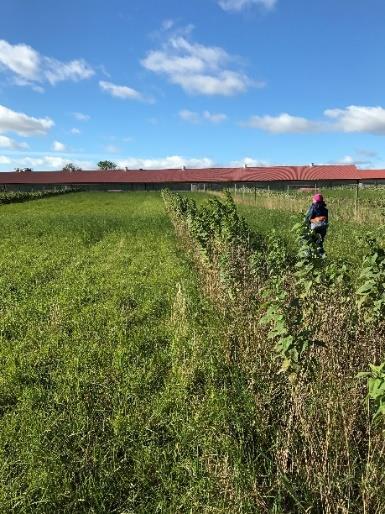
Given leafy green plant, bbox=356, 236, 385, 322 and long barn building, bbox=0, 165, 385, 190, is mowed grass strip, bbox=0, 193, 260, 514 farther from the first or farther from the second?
long barn building, bbox=0, 165, 385, 190

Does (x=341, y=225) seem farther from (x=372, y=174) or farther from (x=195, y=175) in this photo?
(x=372, y=174)

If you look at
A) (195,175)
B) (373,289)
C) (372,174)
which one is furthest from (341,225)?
(372,174)

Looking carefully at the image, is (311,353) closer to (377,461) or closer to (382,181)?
(377,461)

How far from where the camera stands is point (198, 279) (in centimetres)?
898

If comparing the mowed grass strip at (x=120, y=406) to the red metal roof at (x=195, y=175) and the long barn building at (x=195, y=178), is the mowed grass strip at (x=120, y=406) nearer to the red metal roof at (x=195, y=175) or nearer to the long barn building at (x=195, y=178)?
the long barn building at (x=195, y=178)

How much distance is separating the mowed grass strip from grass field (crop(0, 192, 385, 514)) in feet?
0.04

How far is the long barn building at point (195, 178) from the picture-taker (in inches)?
2623

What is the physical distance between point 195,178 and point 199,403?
66.1 m

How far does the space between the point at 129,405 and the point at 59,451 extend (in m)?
0.79

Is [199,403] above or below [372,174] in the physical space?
below

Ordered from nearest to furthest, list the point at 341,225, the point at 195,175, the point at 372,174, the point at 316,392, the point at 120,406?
the point at 316,392 < the point at 120,406 < the point at 341,225 < the point at 195,175 < the point at 372,174

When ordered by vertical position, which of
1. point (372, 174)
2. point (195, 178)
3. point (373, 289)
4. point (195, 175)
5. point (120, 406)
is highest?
point (195, 175)

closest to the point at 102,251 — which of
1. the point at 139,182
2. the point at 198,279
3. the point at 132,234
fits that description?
the point at 132,234

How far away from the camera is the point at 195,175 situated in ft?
230
